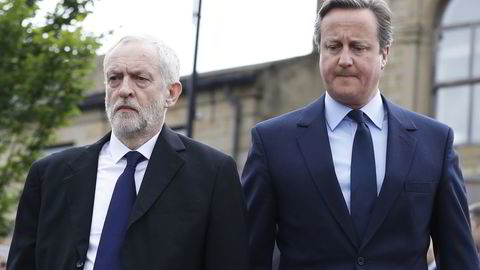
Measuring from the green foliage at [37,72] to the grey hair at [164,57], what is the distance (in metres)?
7.67

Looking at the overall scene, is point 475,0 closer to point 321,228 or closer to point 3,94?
point 3,94

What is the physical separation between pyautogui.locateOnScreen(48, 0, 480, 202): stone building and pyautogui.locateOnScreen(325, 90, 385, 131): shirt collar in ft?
54.7

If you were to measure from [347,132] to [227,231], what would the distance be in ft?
2.78

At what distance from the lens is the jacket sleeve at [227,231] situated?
6156 mm

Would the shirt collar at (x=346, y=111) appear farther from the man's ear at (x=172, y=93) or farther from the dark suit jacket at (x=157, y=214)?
the man's ear at (x=172, y=93)

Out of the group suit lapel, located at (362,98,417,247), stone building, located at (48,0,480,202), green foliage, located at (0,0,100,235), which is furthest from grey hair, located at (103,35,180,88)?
stone building, located at (48,0,480,202)

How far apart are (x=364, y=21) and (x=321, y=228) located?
107 cm

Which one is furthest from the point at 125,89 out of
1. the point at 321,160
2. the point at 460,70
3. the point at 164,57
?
the point at 460,70

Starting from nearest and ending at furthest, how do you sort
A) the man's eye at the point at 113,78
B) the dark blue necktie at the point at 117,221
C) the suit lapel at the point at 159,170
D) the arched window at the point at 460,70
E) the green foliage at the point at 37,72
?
the dark blue necktie at the point at 117,221
the suit lapel at the point at 159,170
the man's eye at the point at 113,78
the green foliage at the point at 37,72
the arched window at the point at 460,70

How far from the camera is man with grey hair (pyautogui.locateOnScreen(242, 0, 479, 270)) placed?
244 inches

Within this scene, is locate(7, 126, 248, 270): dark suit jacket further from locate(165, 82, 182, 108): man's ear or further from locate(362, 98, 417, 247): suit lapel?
locate(362, 98, 417, 247): suit lapel

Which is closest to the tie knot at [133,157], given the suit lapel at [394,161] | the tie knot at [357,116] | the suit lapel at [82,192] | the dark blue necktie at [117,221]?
the dark blue necktie at [117,221]

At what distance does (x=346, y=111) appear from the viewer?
6449 mm

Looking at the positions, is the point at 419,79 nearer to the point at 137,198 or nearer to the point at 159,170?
the point at 159,170
